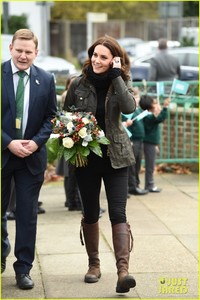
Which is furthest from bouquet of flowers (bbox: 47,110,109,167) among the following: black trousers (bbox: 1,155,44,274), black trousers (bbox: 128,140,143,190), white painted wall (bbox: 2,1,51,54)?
white painted wall (bbox: 2,1,51,54)

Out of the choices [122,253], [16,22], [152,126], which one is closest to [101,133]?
[122,253]

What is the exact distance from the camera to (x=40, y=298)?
20.4ft

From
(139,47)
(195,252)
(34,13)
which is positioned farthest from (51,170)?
(34,13)

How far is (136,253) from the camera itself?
25.0 feet

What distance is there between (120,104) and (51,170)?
5932mm

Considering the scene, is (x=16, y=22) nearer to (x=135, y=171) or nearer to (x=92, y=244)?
(x=135, y=171)

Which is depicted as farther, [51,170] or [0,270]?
[51,170]

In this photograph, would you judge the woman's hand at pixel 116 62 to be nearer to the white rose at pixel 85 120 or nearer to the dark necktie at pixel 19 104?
the white rose at pixel 85 120

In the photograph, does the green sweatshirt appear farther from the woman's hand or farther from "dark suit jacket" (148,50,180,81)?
"dark suit jacket" (148,50,180,81)

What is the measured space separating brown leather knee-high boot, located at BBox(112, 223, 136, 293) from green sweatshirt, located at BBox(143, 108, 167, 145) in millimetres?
4516

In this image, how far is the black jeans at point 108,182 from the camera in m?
6.43

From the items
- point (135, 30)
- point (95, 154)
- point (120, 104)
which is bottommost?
point (135, 30)

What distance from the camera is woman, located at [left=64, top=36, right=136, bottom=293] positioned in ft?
20.9

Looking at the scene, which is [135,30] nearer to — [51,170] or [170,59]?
[170,59]
